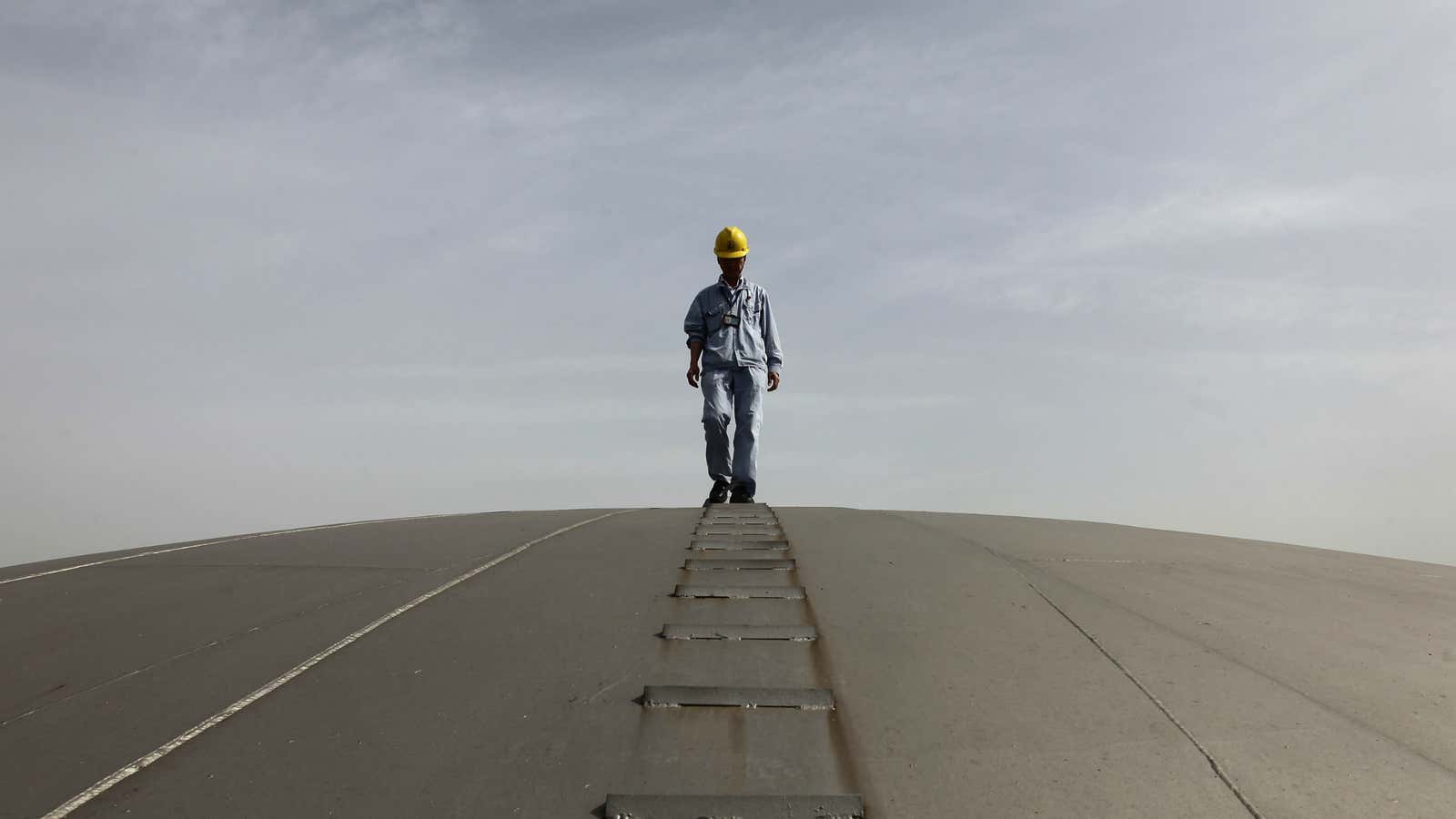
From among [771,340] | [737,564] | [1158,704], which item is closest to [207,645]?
[737,564]

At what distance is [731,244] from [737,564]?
3802 mm

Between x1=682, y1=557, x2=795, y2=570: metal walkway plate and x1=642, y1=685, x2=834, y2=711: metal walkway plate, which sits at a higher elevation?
x1=682, y1=557, x2=795, y2=570: metal walkway plate

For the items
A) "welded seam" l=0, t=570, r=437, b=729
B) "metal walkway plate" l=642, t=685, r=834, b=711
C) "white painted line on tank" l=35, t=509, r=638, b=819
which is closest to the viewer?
"white painted line on tank" l=35, t=509, r=638, b=819

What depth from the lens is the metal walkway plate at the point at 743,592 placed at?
414 centimetres

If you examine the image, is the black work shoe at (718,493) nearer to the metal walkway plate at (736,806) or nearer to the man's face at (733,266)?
the man's face at (733,266)

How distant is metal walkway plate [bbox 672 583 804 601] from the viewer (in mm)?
4145

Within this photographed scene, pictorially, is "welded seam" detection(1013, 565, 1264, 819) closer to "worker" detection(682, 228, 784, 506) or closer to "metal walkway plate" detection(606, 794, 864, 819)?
"metal walkway plate" detection(606, 794, 864, 819)

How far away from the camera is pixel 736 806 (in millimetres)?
2402

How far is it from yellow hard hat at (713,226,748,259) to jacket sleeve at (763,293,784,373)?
505mm

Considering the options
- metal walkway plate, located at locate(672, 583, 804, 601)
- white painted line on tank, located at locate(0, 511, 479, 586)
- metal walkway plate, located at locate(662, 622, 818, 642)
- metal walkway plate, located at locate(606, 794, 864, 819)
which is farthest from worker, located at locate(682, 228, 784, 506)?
metal walkway plate, located at locate(606, 794, 864, 819)

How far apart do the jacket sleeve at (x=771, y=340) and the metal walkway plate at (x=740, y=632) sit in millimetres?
4906

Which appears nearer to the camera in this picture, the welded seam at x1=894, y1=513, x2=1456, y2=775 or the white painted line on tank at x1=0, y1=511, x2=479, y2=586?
the welded seam at x1=894, y1=513, x2=1456, y2=775

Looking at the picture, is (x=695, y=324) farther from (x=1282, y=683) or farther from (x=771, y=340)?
(x=1282, y=683)

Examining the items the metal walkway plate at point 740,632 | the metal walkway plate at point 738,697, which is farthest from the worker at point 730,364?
the metal walkway plate at point 738,697
